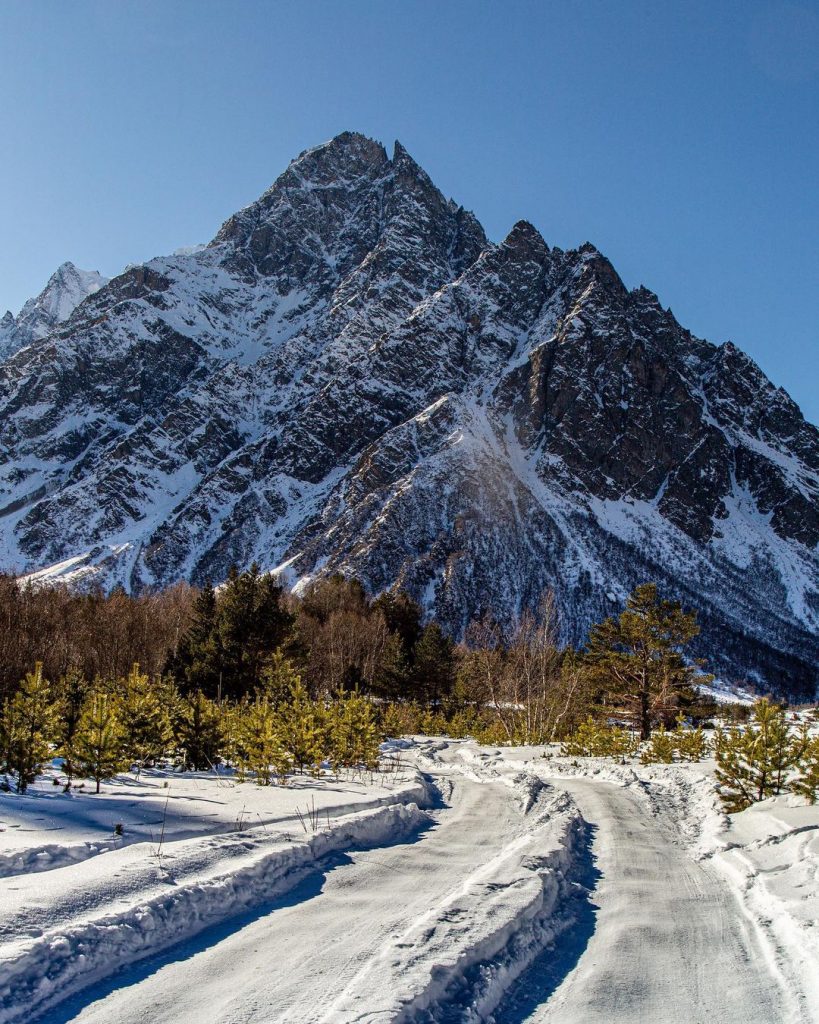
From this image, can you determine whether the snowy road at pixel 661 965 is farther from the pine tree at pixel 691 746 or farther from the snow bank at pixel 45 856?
the pine tree at pixel 691 746

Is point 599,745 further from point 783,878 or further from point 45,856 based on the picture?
point 45,856

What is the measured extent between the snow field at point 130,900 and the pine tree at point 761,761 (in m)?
6.30

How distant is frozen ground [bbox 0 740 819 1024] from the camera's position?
11.7 feet

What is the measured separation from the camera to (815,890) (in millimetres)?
5242

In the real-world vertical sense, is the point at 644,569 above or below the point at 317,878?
above

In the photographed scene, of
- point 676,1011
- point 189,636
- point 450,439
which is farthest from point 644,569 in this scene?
point 676,1011

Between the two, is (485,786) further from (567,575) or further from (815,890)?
(567,575)

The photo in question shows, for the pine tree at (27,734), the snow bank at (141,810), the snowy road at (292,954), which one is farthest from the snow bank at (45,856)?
the pine tree at (27,734)

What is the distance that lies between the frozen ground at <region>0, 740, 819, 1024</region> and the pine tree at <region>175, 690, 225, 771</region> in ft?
→ 19.3

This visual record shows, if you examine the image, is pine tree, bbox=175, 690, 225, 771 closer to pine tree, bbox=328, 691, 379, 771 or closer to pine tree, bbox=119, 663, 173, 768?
pine tree, bbox=119, 663, 173, 768

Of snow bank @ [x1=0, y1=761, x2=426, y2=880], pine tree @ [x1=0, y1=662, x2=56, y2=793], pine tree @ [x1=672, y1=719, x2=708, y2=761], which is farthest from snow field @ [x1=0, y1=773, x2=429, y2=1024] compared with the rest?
pine tree @ [x1=672, y1=719, x2=708, y2=761]

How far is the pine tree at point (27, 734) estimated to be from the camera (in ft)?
30.1

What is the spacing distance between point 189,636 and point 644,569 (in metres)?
148

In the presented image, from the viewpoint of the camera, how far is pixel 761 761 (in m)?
9.78
